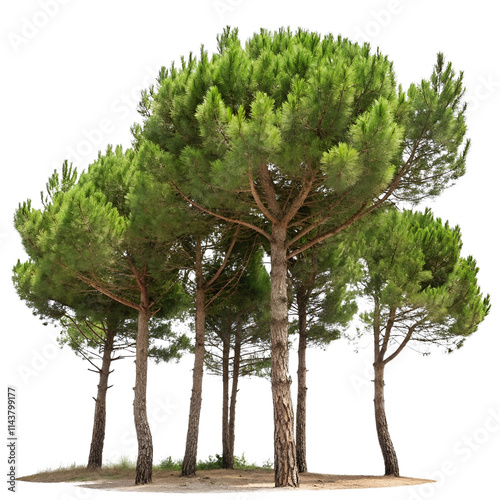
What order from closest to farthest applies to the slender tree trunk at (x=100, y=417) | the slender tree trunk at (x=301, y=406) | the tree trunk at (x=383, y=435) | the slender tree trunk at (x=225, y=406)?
the tree trunk at (x=383, y=435) < the slender tree trunk at (x=301, y=406) < the slender tree trunk at (x=100, y=417) < the slender tree trunk at (x=225, y=406)

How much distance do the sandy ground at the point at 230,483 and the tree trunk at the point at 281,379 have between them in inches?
14.8

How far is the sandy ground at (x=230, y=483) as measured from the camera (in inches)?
336

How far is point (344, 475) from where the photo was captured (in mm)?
11234

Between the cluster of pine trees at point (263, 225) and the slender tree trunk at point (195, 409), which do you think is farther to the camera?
the slender tree trunk at point (195, 409)

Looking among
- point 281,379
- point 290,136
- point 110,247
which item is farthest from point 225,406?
point 290,136

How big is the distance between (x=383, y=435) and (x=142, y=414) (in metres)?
5.07

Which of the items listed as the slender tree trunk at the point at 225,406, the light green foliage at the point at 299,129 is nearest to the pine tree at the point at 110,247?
the light green foliage at the point at 299,129

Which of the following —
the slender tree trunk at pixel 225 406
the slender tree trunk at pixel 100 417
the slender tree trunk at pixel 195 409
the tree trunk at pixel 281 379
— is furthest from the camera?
the slender tree trunk at pixel 225 406

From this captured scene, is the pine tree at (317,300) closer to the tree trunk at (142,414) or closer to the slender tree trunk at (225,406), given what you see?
the slender tree trunk at (225,406)

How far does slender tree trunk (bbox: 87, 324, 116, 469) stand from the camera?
42.0 feet

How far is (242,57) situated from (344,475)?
28.6 feet

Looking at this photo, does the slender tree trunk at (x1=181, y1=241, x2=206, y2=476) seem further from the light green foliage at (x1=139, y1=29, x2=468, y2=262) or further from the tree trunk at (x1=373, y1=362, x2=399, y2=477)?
the tree trunk at (x1=373, y1=362, x2=399, y2=477)

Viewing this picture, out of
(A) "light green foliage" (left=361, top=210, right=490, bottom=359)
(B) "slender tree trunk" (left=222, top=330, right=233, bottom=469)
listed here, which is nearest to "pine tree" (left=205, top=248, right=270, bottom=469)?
(B) "slender tree trunk" (left=222, top=330, right=233, bottom=469)

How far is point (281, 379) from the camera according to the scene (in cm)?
789
